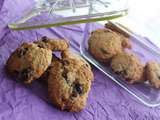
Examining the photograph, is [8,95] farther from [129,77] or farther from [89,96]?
[129,77]

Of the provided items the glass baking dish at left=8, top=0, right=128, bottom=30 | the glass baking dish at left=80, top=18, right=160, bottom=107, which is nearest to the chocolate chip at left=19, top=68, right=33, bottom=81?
the glass baking dish at left=8, top=0, right=128, bottom=30

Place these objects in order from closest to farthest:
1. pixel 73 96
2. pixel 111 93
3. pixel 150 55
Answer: pixel 73 96
pixel 111 93
pixel 150 55

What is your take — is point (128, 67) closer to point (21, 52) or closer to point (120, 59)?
point (120, 59)

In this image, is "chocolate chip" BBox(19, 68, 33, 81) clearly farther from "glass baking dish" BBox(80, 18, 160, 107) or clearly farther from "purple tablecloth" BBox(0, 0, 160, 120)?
"glass baking dish" BBox(80, 18, 160, 107)

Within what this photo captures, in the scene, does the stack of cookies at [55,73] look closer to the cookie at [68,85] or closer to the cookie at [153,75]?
the cookie at [68,85]

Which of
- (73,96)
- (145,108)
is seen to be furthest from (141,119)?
(73,96)

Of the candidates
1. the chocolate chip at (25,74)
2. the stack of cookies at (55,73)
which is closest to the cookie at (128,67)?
the stack of cookies at (55,73)
